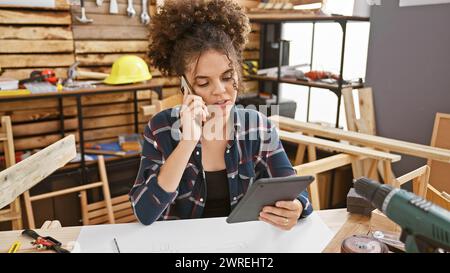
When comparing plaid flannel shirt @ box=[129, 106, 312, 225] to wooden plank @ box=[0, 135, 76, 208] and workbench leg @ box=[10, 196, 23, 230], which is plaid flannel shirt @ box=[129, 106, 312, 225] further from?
workbench leg @ box=[10, 196, 23, 230]

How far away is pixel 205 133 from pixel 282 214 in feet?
1.67

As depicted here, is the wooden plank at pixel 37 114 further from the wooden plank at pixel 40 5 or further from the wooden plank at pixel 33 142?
the wooden plank at pixel 40 5

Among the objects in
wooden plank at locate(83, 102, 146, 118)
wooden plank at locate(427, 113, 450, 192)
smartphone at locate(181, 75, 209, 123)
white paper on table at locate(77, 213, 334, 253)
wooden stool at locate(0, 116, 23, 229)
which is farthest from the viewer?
wooden plank at locate(83, 102, 146, 118)

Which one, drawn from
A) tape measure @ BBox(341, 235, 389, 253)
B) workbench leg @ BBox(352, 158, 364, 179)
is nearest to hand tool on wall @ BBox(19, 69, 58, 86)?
workbench leg @ BBox(352, 158, 364, 179)

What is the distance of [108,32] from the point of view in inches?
126

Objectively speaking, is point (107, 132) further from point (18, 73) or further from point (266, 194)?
point (266, 194)

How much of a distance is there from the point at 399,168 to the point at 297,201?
2241mm

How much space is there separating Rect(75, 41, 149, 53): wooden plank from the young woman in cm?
180

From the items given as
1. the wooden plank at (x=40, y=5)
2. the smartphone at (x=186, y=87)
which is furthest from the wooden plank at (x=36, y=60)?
the smartphone at (x=186, y=87)

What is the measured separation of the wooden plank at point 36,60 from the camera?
2.81 m

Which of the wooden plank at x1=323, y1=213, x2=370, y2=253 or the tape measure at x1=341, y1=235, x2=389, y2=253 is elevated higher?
the tape measure at x1=341, y1=235, x2=389, y2=253

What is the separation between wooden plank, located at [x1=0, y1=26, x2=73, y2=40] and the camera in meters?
2.77

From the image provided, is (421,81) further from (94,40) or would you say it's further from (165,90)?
(94,40)

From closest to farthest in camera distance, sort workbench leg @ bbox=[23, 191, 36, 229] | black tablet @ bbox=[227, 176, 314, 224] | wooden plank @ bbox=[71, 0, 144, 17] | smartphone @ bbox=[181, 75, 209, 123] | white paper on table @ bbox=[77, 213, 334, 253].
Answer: black tablet @ bbox=[227, 176, 314, 224] < white paper on table @ bbox=[77, 213, 334, 253] < smartphone @ bbox=[181, 75, 209, 123] < workbench leg @ bbox=[23, 191, 36, 229] < wooden plank @ bbox=[71, 0, 144, 17]
